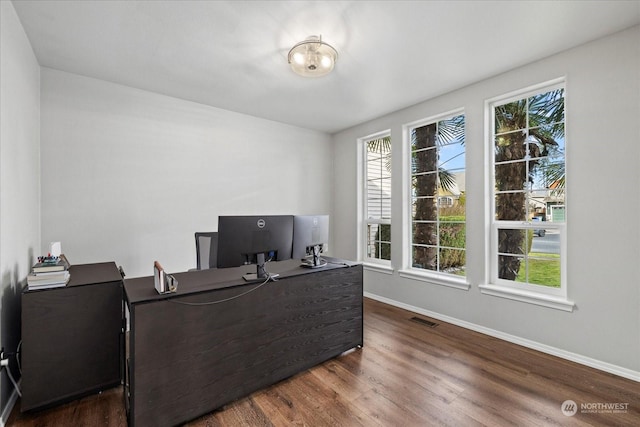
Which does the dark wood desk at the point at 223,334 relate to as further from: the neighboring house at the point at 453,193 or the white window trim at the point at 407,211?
the neighboring house at the point at 453,193

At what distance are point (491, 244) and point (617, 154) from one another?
4.20 ft

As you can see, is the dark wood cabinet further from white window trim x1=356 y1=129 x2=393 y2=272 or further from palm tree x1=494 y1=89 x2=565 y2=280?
palm tree x1=494 y1=89 x2=565 y2=280

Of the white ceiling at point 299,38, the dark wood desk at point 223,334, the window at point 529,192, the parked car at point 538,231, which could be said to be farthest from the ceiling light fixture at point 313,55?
the parked car at point 538,231

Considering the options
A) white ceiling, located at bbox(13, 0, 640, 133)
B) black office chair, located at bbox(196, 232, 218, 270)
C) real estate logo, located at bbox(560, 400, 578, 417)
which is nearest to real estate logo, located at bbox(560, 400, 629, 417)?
real estate logo, located at bbox(560, 400, 578, 417)

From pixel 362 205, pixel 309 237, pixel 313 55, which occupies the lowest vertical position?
pixel 309 237

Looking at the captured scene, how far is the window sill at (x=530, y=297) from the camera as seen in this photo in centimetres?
254

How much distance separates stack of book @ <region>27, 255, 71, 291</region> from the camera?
6.07 feet

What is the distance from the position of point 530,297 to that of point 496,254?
527 millimetres

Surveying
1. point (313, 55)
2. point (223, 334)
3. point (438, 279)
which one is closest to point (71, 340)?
point (223, 334)

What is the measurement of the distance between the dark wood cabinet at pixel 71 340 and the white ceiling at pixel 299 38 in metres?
1.96

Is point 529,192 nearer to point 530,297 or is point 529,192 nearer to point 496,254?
point 496,254

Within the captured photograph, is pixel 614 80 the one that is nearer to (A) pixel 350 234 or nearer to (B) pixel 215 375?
(A) pixel 350 234

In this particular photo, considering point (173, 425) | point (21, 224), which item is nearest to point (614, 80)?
point (173, 425)

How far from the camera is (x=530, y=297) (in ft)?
8.98
